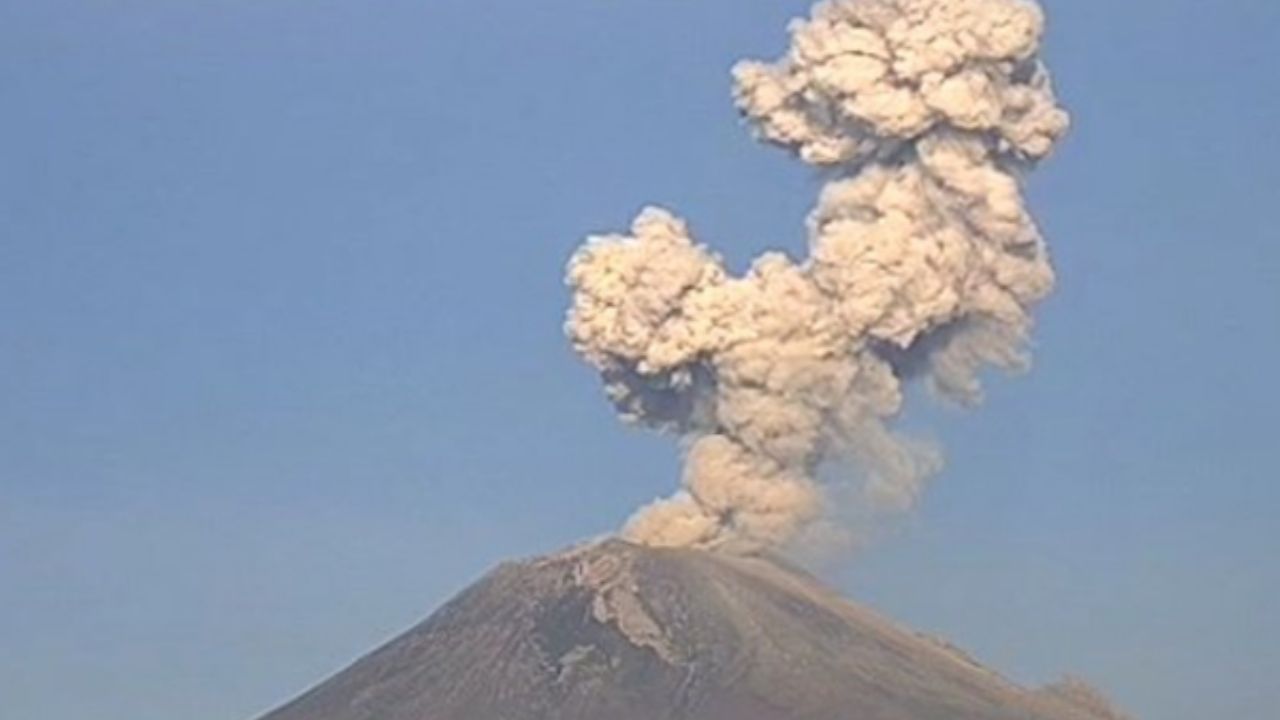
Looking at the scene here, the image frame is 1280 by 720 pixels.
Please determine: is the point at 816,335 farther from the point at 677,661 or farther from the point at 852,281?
the point at 677,661

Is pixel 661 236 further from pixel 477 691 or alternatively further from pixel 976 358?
pixel 477 691

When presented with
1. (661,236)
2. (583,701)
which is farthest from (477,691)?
(661,236)

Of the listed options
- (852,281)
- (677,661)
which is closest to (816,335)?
(852,281)

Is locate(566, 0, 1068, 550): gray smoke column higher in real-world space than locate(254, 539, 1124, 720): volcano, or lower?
higher

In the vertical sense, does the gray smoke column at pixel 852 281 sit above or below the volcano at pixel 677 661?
above
